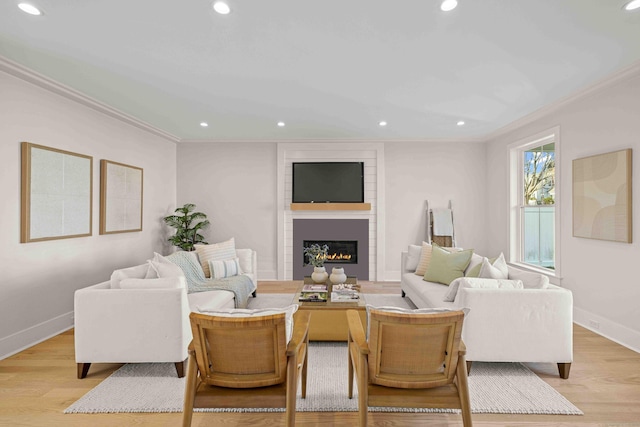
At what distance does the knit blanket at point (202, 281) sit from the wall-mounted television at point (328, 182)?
229cm

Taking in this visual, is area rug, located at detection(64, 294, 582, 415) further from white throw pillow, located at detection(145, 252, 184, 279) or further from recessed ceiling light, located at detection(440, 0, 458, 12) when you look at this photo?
recessed ceiling light, located at detection(440, 0, 458, 12)

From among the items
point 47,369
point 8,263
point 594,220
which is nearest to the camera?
point 47,369

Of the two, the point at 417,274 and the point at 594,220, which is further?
the point at 417,274

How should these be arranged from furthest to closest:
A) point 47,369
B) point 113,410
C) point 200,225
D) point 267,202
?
point 267,202
point 200,225
point 47,369
point 113,410

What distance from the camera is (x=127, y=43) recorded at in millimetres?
2570

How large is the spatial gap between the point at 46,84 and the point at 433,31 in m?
3.59

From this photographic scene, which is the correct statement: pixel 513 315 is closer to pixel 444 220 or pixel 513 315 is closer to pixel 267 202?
pixel 444 220

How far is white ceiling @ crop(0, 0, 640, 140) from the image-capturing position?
2.17m

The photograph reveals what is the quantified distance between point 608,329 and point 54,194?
5771 mm

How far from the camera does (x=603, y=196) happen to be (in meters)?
3.48

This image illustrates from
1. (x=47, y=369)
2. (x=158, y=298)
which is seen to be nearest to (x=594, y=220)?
(x=158, y=298)

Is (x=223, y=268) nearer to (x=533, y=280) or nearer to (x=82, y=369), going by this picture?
(x=82, y=369)

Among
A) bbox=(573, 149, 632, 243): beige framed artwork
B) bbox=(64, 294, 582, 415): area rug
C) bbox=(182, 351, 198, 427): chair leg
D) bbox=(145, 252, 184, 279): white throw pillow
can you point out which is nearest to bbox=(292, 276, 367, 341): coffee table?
bbox=(64, 294, 582, 415): area rug

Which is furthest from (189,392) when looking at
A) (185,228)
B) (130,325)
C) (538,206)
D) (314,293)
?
(538,206)
